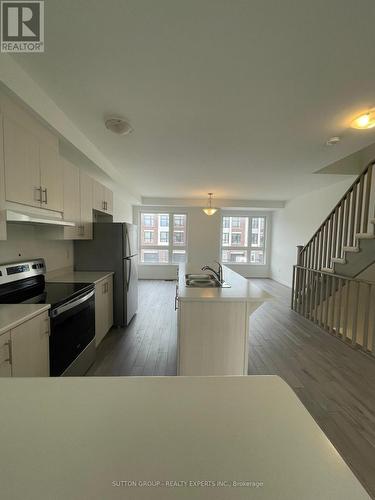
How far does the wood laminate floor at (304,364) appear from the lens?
1.65 meters

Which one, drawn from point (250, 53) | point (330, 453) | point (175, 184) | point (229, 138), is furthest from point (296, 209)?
point (330, 453)

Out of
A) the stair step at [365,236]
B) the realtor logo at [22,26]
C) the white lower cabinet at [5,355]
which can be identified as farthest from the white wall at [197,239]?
the white lower cabinet at [5,355]

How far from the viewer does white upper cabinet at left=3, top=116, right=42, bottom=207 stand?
61.1 inches

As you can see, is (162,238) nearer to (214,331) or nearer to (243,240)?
(243,240)

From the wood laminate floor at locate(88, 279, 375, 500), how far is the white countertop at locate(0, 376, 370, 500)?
143 centimetres

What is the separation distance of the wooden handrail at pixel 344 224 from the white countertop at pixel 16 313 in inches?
Answer: 148

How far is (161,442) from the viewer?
1.69 ft

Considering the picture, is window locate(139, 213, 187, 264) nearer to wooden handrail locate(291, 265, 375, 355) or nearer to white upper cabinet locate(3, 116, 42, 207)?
wooden handrail locate(291, 265, 375, 355)

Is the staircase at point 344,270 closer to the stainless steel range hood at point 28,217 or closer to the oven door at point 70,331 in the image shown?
the oven door at point 70,331

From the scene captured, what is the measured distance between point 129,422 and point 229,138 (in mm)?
2839

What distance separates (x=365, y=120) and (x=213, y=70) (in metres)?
1.66

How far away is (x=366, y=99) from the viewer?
1896 mm

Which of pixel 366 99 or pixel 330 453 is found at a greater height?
pixel 366 99

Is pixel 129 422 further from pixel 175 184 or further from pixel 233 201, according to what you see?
pixel 233 201
